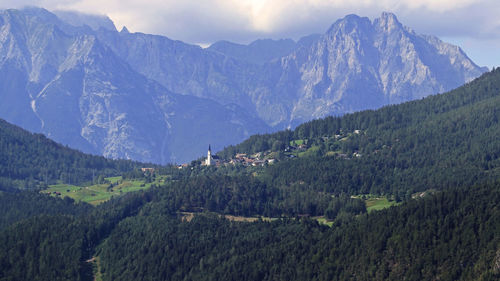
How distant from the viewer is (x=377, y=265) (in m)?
183

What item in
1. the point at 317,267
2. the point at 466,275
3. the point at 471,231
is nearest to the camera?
the point at 466,275

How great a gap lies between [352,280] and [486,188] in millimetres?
45668

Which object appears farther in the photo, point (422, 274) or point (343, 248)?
point (343, 248)

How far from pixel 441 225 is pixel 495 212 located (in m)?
13.5

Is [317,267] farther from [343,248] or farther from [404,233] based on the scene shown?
[404,233]

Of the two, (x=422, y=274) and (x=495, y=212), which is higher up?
(x=495, y=212)

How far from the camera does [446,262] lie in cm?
17150

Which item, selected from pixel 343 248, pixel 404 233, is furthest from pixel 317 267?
pixel 404 233

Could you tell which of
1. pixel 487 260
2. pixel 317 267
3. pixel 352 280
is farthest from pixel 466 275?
pixel 317 267

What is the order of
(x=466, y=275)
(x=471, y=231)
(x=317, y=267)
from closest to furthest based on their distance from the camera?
1. (x=466, y=275)
2. (x=471, y=231)
3. (x=317, y=267)

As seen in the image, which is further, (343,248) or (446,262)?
(343,248)

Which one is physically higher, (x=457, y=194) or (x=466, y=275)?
(x=457, y=194)

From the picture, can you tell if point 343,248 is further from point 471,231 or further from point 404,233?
point 471,231

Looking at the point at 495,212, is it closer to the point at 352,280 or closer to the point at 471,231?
the point at 471,231
